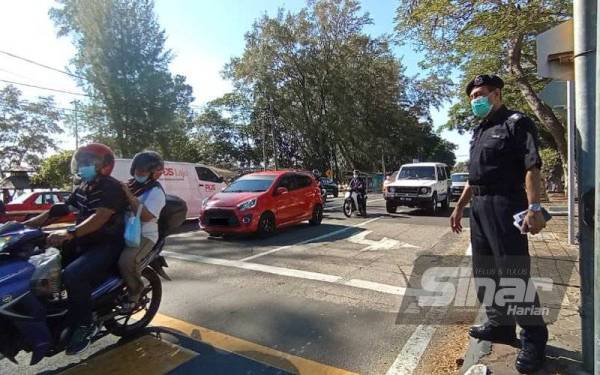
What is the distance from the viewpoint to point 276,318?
4969 mm

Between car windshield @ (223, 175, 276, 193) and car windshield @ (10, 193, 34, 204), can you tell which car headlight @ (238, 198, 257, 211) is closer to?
car windshield @ (223, 175, 276, 193)

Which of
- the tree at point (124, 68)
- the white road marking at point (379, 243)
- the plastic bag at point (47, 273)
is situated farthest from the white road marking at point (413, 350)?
the tree at point (124, 68)

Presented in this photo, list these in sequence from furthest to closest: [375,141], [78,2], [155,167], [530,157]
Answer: [375,141] < [78,2] < [155,167] < [530,157]

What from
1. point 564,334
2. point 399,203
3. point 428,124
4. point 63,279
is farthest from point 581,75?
point 428,124

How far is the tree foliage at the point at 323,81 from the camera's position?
4212cm

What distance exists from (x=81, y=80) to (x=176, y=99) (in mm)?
6970

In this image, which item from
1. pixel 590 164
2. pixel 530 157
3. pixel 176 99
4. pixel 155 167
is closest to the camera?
Answer: pixel 590 164

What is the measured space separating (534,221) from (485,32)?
1090cm

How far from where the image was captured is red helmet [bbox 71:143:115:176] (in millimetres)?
3787

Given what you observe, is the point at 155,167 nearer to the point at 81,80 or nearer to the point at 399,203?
the point at 399,203

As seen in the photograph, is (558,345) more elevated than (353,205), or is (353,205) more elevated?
(353,205)

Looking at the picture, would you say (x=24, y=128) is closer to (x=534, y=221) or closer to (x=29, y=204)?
(x=29, y=204)

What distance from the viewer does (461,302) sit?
5.53 meters

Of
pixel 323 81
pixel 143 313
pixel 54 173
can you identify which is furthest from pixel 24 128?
pixel 143 313
